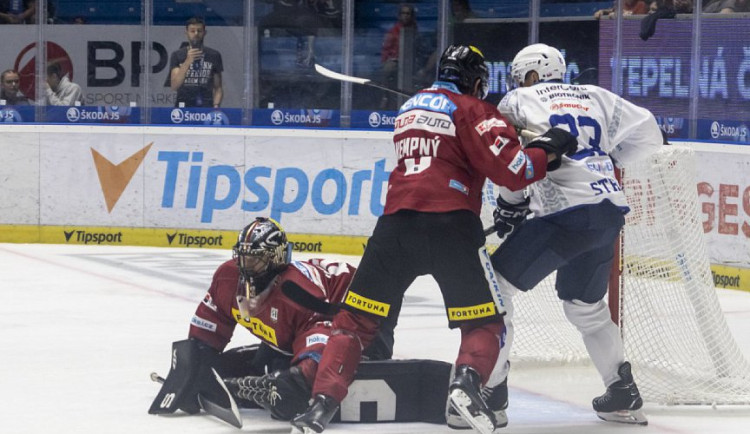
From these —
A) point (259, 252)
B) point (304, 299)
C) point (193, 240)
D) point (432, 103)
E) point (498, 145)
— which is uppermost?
point (432, 103)

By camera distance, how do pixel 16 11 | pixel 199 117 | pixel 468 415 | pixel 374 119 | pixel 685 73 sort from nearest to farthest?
pixel 468 415 → pixel 685 73 → pixel 374 119 → pixel 199 117 → pixel 16 11

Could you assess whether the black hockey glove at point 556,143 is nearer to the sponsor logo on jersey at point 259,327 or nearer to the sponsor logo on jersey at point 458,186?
the sponsor logo on jersey at point 458,186

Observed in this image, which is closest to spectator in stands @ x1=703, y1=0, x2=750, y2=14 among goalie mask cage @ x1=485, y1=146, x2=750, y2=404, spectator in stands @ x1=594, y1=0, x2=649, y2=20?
spectator in stands @ x1=594, y1=0, x2=649, y2=20

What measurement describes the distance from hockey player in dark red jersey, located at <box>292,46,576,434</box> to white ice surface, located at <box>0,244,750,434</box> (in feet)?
1.22

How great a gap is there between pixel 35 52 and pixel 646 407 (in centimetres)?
668

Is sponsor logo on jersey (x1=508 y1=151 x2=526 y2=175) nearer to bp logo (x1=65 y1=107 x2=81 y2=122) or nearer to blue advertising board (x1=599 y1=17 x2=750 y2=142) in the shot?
blue advertising board (x1=599 y1=17 x2=750 y2=142)

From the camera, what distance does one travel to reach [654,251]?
5285mm

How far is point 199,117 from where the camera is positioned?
10016 mm

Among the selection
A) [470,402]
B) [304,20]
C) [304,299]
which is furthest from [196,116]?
[470,402]

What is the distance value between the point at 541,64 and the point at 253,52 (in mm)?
5725

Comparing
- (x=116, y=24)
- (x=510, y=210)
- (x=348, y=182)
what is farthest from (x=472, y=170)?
(x=116, y=24)

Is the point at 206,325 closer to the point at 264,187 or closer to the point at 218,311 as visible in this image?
the point at 218,311

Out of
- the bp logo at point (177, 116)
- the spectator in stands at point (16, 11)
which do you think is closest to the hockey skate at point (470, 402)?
the bp logo at point (177, 116)

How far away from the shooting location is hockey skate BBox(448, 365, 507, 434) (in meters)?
3.90
